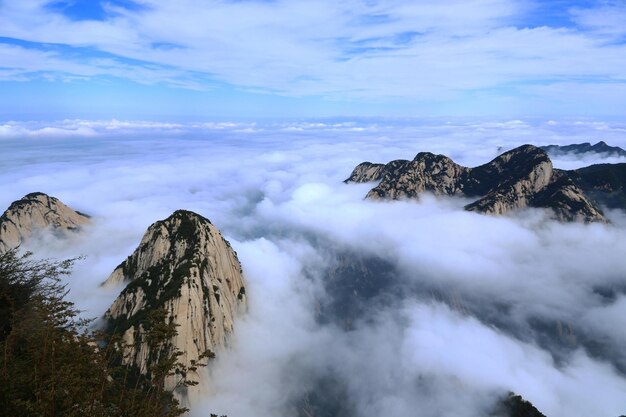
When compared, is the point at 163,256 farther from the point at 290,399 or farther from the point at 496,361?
the point at 496,361

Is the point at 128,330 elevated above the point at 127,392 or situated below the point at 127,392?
below

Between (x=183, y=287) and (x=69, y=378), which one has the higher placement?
(x=69, y=378)

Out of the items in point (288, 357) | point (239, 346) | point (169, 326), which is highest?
point (169, 326)

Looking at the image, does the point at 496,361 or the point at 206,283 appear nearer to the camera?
the point at 206,283

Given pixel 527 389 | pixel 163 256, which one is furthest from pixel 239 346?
pixel 527 389

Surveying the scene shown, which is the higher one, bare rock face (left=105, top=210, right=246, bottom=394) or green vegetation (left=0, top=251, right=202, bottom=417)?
green vegetation (left=0, top=251, right=202, bottom=417)

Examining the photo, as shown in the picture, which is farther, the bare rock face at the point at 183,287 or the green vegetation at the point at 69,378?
the bare rock face at the point at 183,287

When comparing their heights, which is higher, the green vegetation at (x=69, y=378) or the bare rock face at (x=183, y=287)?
the green vegetation at (x=69, y=378)

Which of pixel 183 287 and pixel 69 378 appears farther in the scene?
pixel 183 287
